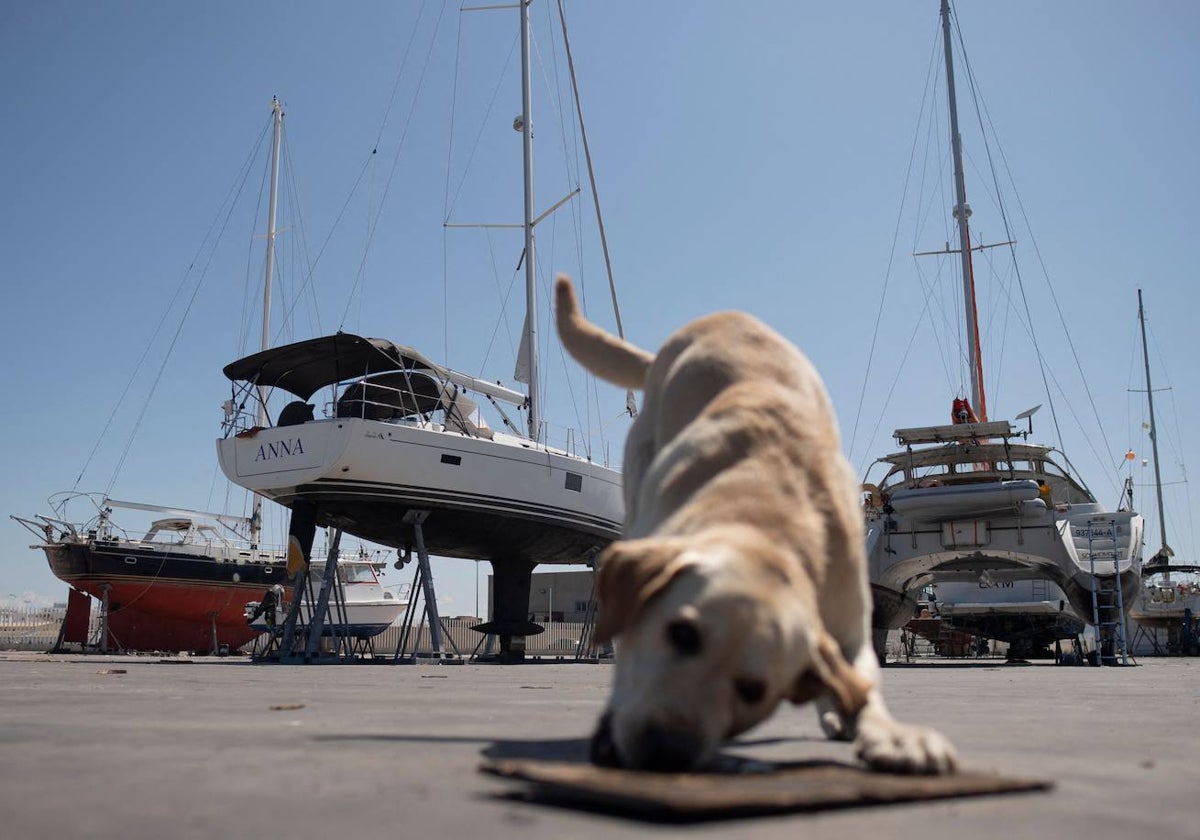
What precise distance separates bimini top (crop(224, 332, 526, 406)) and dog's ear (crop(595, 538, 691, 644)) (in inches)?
626

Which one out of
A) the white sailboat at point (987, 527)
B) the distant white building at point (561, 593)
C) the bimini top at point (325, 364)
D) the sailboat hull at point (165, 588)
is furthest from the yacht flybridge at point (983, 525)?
the distant white building at point (561, 593)

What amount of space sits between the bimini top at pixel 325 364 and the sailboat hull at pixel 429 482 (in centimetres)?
144

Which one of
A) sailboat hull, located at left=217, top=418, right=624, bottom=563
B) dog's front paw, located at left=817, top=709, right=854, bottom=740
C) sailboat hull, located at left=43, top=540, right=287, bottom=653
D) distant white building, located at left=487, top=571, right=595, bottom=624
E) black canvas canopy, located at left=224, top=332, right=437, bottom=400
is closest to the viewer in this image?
dog's front paw, located at left=817, top=709, right=854, bottom=740

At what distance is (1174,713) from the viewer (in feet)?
16.6

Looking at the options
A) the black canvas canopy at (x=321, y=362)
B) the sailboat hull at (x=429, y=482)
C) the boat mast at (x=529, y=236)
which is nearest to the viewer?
the sailboat hull at (x=429, y=482)

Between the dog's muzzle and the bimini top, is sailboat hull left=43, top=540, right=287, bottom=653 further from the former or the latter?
the dog's muzzle

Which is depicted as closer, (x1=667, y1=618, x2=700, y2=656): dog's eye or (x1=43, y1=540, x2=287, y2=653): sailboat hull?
(x1=667, y1=618, x2=700, y2=656): dog's eye

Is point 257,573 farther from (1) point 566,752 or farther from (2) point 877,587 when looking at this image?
(1) point 566,752

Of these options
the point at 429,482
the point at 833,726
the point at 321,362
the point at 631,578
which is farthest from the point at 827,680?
the point at 321,362

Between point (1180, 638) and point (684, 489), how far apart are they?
37376mm

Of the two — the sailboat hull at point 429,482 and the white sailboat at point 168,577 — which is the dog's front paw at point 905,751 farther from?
the white sailboat at point 168,577

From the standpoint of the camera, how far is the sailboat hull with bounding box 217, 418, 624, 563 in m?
17.2

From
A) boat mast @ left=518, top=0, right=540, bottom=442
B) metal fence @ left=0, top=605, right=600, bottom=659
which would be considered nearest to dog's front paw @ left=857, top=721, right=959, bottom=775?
boat mast @ left=518, top=0, right=540, bottom=442

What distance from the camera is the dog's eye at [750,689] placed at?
2.27 m
